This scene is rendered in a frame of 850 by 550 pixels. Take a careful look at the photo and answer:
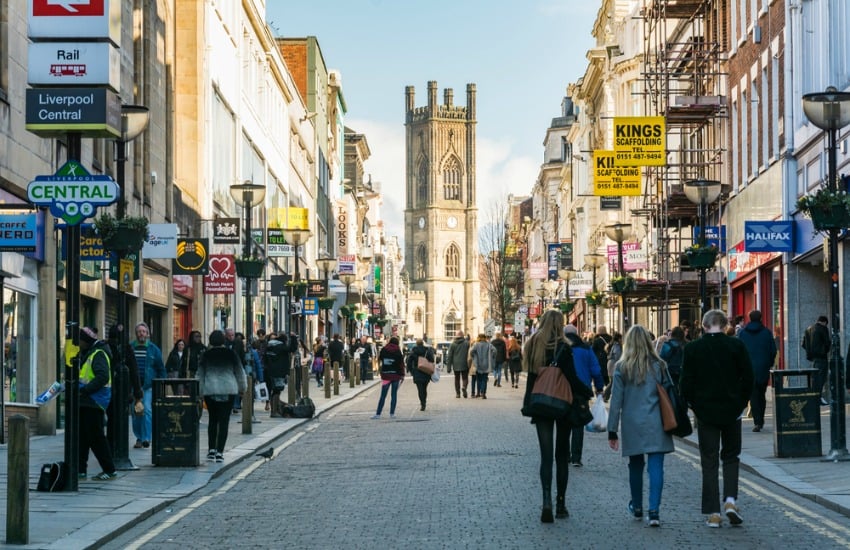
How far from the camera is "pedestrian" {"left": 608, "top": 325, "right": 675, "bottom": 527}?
12242mm

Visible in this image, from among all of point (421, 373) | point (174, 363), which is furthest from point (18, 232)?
point (421, 373)

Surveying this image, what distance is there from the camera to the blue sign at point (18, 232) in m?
Answer: 19.6

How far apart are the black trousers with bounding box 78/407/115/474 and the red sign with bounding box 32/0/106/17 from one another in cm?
411

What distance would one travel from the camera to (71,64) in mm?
14258

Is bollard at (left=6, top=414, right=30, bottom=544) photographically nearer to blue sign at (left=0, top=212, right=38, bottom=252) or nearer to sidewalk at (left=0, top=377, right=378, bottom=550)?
sidewalk at (left=0, top=377, right=378, bottom=550)

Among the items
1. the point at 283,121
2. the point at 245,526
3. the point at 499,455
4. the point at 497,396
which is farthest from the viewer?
the point at 283,121

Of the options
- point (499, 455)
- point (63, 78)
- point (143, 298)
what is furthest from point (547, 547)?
point (143, 298)

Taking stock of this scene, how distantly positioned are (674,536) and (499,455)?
8.08 meters

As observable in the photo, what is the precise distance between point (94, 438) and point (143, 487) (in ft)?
2.95

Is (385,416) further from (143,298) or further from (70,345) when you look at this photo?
(70,345)

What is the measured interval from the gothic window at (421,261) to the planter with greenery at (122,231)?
17742cm

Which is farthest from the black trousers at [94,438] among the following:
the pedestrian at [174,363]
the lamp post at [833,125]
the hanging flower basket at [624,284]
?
the hanging flower basket at [624,284]

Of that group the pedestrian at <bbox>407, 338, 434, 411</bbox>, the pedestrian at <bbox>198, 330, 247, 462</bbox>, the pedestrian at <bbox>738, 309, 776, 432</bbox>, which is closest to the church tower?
the pedestrian at <bbox>407, 338, 434, 411</bbox>

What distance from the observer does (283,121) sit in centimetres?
6556
